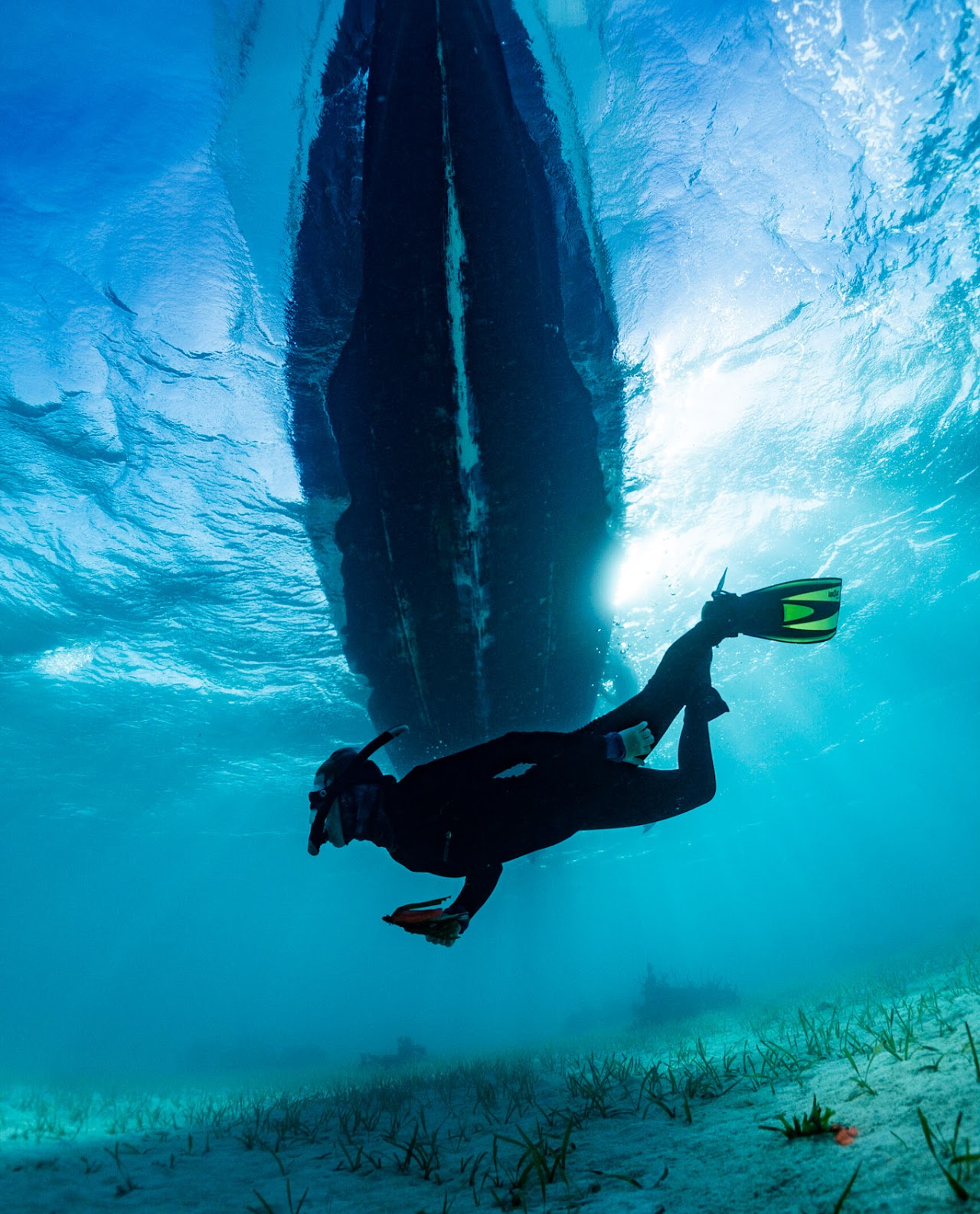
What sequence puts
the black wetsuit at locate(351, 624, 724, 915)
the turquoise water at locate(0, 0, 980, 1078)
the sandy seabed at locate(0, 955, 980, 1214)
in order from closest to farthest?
the sandy seabed at locate(0, 955, 980, 1214) → the black wetsuit at locate(351, 624, 724, 915) → the turquoise water at locate(0, 0, 980, 1078)

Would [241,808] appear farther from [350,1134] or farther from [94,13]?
[94,13]

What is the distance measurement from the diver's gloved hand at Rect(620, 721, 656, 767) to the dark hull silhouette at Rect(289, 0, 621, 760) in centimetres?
293

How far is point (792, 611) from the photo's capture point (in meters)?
4.67

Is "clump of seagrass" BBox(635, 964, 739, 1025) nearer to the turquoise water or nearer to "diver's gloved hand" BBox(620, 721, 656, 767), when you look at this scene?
the turquoise water

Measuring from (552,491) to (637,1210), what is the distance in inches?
218

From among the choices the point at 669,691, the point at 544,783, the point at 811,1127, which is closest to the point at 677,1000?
the point at 669,691

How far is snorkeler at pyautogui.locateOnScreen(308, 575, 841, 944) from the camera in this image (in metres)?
3.96

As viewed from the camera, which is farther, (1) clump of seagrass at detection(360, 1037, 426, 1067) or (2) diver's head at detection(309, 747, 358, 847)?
(1) clump of seagrass at detection(360, 1037, 426, 1067)

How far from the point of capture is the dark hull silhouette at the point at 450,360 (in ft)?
14.1

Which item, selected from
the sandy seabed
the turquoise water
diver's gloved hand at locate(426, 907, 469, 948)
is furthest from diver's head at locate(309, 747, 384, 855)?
the turquoise water

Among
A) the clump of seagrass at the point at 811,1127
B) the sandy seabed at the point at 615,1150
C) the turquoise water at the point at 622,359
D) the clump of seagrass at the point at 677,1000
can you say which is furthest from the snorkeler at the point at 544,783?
the clump of seagrass at the point at 677,1000

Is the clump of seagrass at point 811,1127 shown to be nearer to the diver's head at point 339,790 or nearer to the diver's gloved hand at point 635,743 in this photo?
the diver's gloved hand at point 635,743

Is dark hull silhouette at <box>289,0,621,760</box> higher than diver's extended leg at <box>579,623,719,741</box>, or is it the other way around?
dark hull silhouette at <box>289,0,621,760</box>

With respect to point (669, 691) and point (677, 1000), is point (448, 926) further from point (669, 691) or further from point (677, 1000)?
point (677, 1000)
